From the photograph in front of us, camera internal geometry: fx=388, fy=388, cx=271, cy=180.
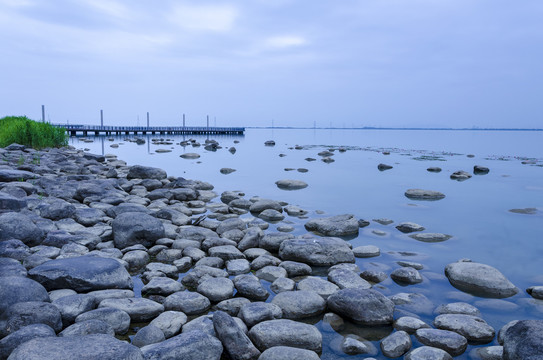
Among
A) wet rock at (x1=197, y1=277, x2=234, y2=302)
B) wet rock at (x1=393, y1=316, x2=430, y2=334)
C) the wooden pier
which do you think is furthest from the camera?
the wooden pier

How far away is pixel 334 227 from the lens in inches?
316

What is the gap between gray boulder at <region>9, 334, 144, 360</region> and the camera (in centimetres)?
272

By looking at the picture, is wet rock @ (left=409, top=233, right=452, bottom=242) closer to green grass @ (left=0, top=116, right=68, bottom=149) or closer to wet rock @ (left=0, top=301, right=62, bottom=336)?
wet rock @ (left=0, top=301, right=62, bottom=336)

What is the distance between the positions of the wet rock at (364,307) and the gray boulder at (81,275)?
2.54 m

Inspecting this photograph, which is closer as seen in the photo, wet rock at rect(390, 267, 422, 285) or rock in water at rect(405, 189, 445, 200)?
wet rock at rect(390, 267, 422, 285)

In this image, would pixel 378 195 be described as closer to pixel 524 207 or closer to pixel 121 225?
pixel 524 207

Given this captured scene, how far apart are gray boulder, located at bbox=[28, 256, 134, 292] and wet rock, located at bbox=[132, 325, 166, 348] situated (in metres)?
1.18

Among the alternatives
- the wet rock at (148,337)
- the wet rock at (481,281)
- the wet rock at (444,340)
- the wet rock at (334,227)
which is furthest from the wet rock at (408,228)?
the wet rock at (148,337)

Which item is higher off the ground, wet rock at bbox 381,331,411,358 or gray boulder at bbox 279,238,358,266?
gray boulder at bbox 279,238,358,266

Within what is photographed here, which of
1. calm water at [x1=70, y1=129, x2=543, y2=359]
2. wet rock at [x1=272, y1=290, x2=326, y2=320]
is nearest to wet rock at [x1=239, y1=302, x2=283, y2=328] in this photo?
wet rock at [x1=272, y1=290, x2=326, y2=320]

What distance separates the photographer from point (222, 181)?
1620cm

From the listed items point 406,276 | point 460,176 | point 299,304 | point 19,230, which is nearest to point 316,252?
point 406,276

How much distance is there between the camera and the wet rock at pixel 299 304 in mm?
4352

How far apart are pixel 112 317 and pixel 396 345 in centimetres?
278
